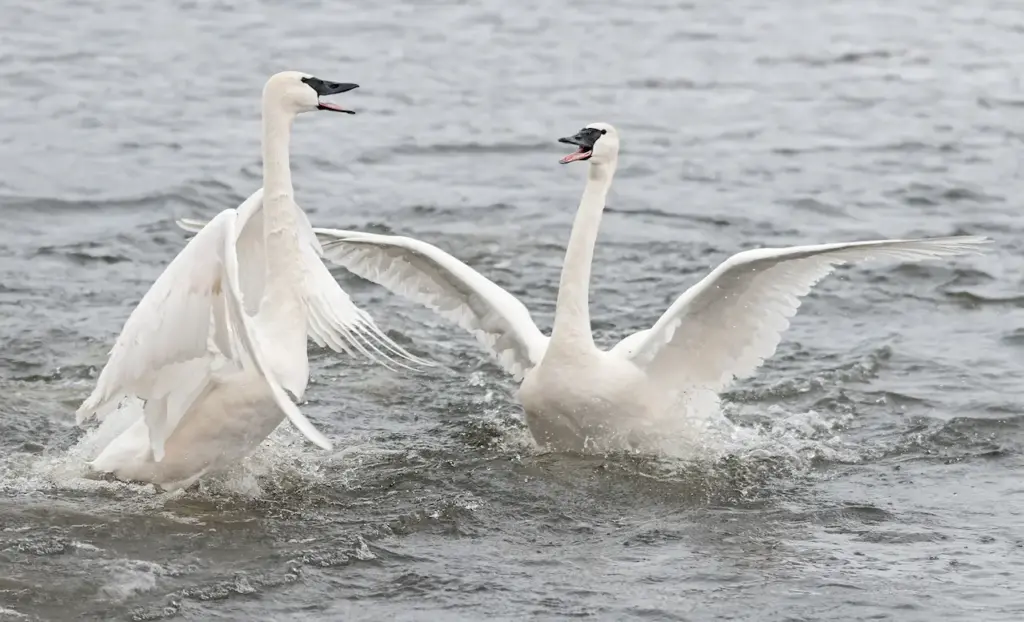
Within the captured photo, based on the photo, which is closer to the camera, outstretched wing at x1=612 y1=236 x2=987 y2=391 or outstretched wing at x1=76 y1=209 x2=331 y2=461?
outstretched wing at x1=76 y1=209 x2=331 y2=461

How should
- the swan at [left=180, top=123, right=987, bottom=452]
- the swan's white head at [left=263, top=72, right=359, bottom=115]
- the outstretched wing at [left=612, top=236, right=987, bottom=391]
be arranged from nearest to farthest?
the swan's white head at [left=263, top=72, right=359, bottom=115]
the outstretched wing at [left=612, top=236, right=987, bottom=391]
the swan at [left=180, top=123, right=987, bottom=452]

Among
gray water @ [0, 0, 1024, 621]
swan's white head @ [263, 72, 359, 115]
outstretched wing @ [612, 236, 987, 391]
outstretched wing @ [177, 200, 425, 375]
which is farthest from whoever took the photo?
outstretched wing @ [177, 200, 425, 375]

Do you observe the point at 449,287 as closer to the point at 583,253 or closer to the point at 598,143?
the point at 583,253

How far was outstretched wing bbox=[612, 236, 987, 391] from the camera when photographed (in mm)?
8531

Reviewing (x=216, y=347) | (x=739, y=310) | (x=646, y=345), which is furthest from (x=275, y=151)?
(x=739, y=310)

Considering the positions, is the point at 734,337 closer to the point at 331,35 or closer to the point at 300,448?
the point at 300,448

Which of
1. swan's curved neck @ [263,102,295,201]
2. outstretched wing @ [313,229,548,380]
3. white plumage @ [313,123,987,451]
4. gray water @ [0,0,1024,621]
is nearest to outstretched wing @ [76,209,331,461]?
gray water @ [0,0,1024,621]

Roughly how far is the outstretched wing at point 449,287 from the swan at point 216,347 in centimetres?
104

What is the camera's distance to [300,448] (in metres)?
9.37

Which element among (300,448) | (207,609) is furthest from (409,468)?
(207,609)

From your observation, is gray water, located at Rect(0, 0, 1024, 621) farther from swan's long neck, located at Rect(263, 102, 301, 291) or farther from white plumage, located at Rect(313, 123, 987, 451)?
swan's long neck, located at Rect(263, 102, 301, 291)

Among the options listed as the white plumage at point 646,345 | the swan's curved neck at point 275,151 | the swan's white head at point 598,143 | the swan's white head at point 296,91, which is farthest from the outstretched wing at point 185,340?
→ the swan's white head at point 598,143

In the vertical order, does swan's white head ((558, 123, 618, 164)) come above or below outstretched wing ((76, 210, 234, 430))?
above

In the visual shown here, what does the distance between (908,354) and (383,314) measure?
358 cm
